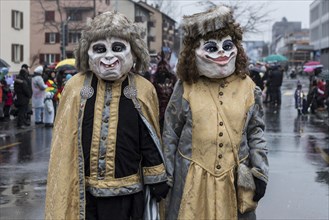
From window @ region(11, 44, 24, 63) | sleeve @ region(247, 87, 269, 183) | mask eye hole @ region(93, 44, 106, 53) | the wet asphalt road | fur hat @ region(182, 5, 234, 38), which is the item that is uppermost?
window @ region(11, 44, 24, 63)

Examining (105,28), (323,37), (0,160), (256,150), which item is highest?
(323,37)

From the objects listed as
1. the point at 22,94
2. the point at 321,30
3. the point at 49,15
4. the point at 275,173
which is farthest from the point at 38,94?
the point at 321,30

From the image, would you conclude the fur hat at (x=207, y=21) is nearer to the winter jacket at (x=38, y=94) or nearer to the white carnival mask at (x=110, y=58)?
the white carnival mask at (x=110, y=58)

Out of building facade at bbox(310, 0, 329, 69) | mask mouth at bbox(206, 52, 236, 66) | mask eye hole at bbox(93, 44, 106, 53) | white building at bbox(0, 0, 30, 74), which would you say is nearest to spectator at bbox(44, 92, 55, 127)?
mask eye hole at bbox(93, 44, 106, 53)

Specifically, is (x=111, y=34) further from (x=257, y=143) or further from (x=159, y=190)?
(x=257, y=143)

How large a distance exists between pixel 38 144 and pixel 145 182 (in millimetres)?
9431

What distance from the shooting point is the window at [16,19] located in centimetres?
4336

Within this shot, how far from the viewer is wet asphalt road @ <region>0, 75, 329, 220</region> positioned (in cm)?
713

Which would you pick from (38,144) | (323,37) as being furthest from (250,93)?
(323,37)

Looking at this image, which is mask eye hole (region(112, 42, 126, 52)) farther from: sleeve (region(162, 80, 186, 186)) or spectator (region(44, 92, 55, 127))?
spectator (region(44, 92, 55, 127))

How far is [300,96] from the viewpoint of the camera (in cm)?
2088

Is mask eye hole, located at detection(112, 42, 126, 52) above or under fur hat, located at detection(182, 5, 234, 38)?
under

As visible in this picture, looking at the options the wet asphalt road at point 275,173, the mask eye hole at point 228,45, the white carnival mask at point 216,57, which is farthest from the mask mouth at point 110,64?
the wet asphalt road at point 275,173

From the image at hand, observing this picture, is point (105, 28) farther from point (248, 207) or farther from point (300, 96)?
point (300, 96)
